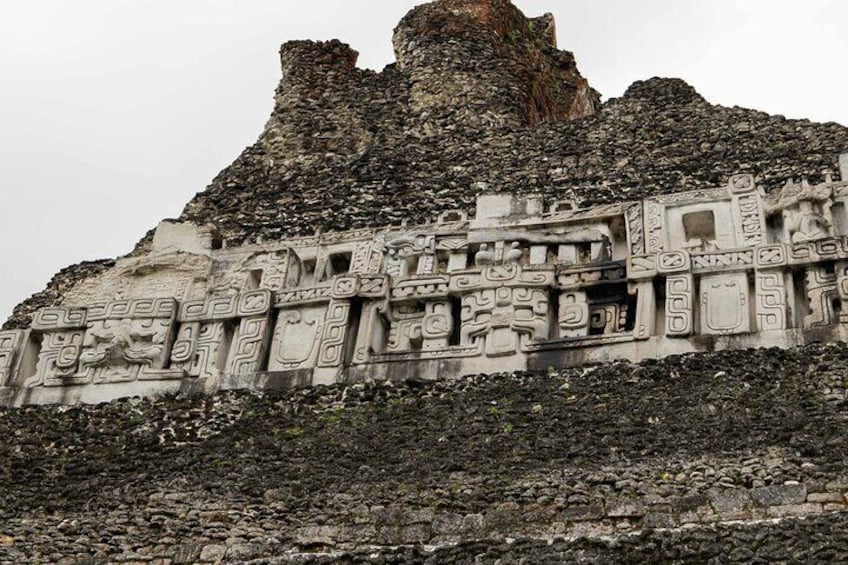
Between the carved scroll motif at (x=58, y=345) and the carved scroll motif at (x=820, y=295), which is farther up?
the carved scroll motif at (x=820, y=295)

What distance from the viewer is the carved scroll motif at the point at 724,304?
11758 mm

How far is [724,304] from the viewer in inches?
471

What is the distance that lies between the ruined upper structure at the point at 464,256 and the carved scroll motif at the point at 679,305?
17mm

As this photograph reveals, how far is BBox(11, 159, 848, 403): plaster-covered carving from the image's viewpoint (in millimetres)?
11969

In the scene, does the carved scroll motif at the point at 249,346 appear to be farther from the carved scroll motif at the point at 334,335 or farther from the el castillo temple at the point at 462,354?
the carved scroll motif at the point at 334,335

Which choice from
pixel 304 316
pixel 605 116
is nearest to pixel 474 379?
pixel 304 316

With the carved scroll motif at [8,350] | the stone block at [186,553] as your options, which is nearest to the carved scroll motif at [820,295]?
the stone block at [186,553]

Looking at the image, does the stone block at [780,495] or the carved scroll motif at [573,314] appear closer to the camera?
the stone block at [780,495]

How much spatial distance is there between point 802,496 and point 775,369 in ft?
6.15

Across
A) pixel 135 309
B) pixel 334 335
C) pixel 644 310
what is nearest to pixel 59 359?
pixel 135 309

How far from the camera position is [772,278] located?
12.0m

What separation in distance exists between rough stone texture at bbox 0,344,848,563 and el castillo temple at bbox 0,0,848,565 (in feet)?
0.08

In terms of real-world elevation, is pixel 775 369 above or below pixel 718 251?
below

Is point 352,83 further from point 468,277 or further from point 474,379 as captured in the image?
point 474,379
